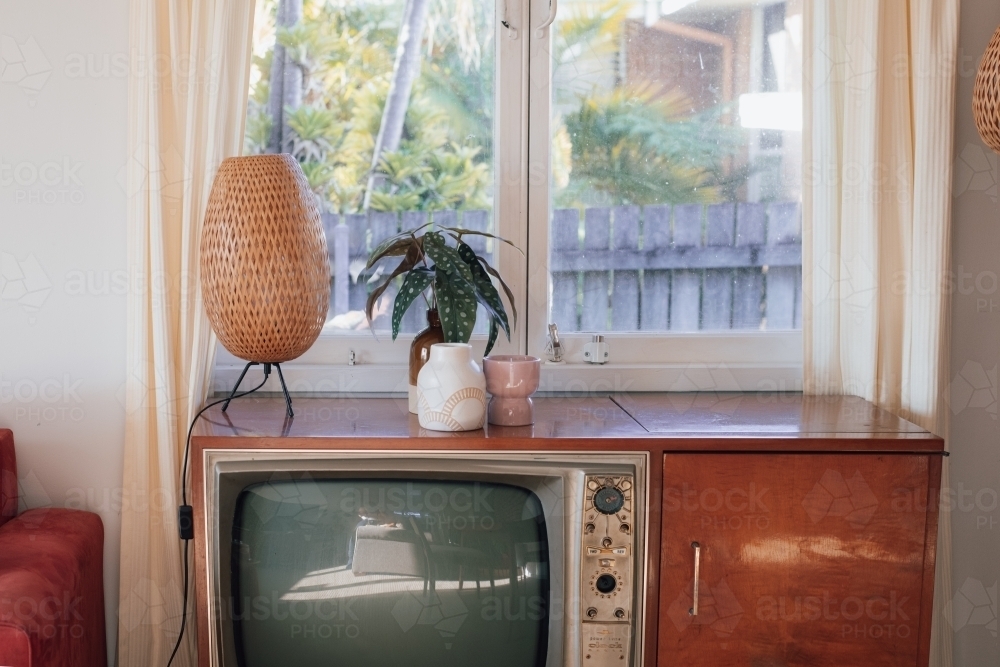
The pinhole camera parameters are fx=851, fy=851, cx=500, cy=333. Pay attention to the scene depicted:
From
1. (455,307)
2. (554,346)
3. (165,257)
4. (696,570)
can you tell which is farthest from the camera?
(554,346)

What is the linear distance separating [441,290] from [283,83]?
647mm

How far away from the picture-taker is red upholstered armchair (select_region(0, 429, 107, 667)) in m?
1.25

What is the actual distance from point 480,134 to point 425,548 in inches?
35.0

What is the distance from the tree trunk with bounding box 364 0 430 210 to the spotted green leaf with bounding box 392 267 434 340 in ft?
1.29

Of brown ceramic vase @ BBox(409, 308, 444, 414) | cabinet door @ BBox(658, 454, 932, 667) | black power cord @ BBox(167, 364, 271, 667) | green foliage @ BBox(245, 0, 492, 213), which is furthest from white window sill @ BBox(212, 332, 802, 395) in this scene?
cabinet door @ BBox(658, 454, 932, 667)

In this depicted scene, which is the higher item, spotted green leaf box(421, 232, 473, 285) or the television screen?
spotted green leaf box(421, 232, 473, 285)


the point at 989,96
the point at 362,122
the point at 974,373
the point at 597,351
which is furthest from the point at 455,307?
the point at 974,373

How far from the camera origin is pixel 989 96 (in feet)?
4.88

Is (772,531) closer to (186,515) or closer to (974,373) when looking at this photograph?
(974,373)

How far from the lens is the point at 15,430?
5.71 ft

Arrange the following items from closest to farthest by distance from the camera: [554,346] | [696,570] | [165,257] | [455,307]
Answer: [696,570]
[455,307]
[165,257]
[554,346]

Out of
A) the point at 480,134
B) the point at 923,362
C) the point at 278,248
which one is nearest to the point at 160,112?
the point at 278,248

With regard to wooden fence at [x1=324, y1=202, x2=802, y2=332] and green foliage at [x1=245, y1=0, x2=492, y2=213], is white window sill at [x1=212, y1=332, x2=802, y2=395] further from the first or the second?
green foliage at [x1=245, y1=0, x2=492, y2=213]

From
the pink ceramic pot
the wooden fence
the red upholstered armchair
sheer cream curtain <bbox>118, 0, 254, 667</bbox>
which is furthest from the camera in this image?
the wooden fence
